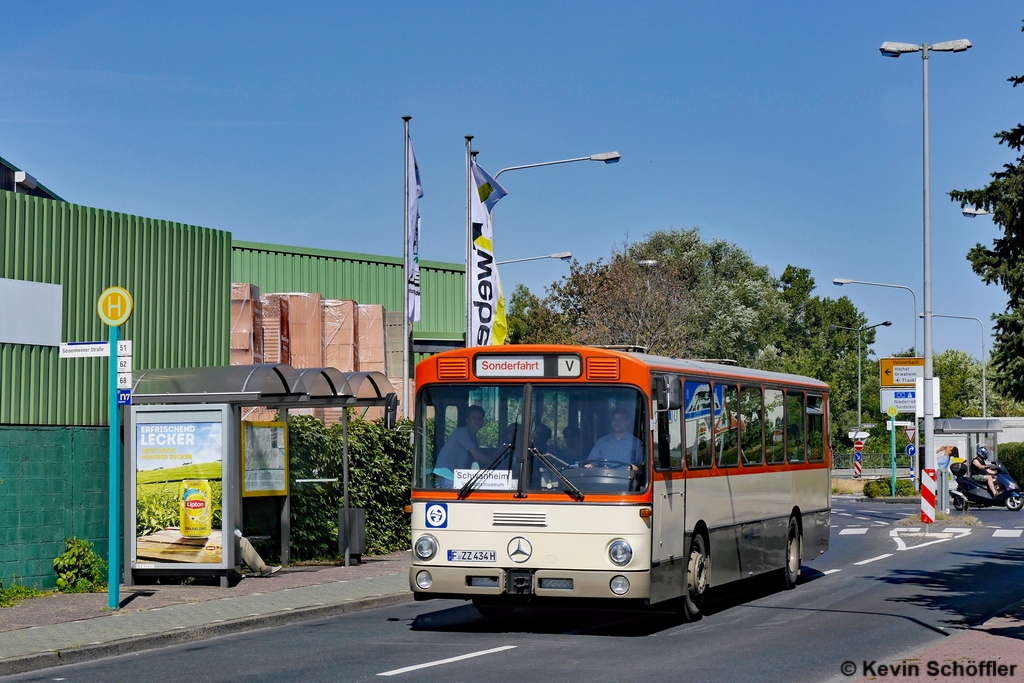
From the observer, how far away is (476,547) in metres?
12.7

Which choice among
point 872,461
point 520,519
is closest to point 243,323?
point 520,519

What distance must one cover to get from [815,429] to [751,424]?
3.35m

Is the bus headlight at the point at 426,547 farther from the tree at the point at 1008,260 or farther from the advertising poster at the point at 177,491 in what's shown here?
the tree at the point at 1008,260

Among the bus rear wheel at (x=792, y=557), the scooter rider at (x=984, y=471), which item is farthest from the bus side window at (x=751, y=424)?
the scooter rider at (x=984, y=471)

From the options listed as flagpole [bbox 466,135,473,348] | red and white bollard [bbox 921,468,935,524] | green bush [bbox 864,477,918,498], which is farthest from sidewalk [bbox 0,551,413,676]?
green bush [bbox 864,477,918,498]

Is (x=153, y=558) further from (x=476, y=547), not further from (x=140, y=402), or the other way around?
(x=476, y=547)

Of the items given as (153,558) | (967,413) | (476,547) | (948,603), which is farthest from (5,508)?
(967,413)

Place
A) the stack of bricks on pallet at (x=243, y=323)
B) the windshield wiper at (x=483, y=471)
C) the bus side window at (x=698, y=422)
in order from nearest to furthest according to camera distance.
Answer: the windshield wiper at (x=483, y=471), the bus side window at (x=698, y=422), the stack of bricks on pallet at (x=243, y=323)

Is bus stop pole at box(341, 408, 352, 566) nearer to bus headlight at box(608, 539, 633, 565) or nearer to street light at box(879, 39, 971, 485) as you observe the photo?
bus headlight at box(608, 539, 633, 565)

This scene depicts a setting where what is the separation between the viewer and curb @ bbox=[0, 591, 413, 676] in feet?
36.6

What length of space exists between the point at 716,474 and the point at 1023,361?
12.4ft

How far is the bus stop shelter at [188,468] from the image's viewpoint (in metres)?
16.8

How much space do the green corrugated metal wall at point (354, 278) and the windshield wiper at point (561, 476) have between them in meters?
26.0

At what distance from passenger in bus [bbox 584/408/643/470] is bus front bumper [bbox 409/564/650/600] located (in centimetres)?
102
